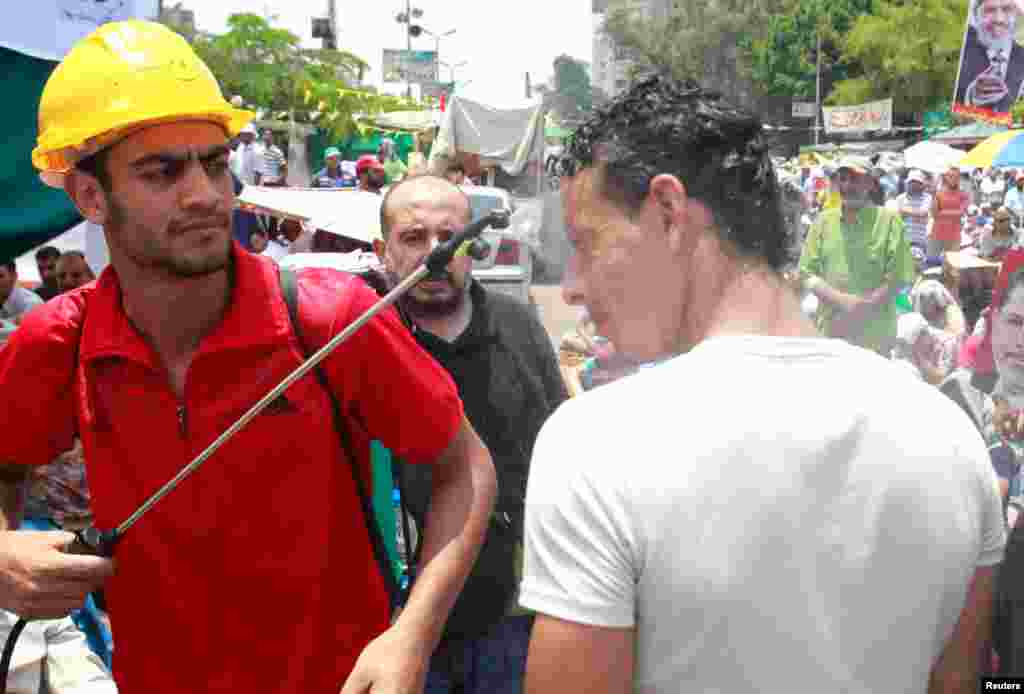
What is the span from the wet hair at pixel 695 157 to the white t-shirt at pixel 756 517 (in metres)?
0.17

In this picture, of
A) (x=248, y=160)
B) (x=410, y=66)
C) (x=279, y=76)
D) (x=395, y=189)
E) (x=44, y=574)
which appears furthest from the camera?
(x=410, y=66)

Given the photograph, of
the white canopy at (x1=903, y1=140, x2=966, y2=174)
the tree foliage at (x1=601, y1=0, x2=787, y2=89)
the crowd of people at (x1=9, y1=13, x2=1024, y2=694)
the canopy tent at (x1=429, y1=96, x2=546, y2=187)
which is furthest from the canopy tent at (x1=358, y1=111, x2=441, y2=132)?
the tree foliage at (x1=601, y1=0, x2=787, y2=89)

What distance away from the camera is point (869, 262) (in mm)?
7137

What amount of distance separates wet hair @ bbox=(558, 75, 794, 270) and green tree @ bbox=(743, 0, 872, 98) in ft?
260

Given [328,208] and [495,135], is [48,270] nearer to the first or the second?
[328,208]

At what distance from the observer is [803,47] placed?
8025cm

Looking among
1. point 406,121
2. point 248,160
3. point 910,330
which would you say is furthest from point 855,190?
point 406,121

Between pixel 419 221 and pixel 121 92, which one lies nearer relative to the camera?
pixel 121 92

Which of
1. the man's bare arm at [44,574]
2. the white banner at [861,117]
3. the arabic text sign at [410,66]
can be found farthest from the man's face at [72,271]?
the arabic text sign at [410,66]

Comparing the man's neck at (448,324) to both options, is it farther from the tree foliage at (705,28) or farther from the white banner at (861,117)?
the tree foliage at (705,28)

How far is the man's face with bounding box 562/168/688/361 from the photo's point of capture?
5.10 feet

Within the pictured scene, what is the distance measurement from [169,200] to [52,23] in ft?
7.76

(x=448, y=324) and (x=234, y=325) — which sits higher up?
(x=234, y=325)

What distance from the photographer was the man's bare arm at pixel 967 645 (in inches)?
65.1
